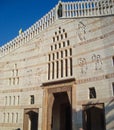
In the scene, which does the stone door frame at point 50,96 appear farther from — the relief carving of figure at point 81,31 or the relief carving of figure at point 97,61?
the relief carving of figure at point 81,31

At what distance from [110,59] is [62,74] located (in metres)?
4.24

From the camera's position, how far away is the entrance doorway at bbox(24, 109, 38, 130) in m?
17.7

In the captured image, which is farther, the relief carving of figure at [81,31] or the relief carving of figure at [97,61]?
the relief carving of figure at [81,31]

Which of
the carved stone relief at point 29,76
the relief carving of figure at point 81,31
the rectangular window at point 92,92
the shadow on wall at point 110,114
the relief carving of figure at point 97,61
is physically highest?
the relief carving of figure at point 81,31

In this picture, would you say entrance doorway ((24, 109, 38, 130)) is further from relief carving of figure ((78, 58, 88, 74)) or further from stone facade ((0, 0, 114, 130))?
relief carving of figure ((78, 58, 88, 74))

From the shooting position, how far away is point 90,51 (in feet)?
51.7

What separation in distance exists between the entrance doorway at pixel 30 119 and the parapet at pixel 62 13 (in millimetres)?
6618

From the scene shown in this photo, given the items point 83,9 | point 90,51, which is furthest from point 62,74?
point 83,9

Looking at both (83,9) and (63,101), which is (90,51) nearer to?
(83,9)

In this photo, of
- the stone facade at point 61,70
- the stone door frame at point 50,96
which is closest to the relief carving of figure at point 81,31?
the stone facade at point 61,70

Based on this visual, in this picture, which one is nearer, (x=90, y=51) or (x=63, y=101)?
(x=90, y=51)

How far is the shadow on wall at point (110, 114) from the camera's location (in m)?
13.3

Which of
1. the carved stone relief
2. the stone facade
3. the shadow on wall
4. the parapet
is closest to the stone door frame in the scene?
the stone facade

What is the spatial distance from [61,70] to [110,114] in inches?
218
